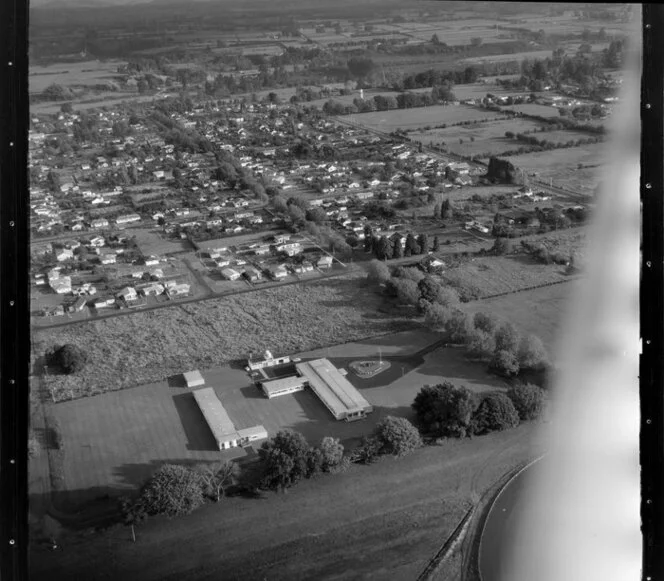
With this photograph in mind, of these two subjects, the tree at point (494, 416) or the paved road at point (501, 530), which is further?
the tree at point (494, 416)

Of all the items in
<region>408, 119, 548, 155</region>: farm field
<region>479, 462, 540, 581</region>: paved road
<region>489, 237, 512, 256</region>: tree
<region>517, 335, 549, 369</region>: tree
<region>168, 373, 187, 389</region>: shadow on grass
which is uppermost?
<region>408, 119, 548, 155</region>: farm field

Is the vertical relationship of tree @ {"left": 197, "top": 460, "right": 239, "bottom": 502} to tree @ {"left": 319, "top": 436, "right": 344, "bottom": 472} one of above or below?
below

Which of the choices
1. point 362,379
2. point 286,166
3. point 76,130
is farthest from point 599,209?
point 286,166

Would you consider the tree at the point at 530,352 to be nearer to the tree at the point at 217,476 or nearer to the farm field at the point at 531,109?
the tree at the point at 217,476

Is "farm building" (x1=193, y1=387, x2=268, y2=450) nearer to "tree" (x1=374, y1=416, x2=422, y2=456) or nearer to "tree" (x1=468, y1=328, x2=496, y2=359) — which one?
"tree" (x1=374, y1=416, x2=422, y2=456)

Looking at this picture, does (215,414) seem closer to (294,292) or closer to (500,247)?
(294,292)

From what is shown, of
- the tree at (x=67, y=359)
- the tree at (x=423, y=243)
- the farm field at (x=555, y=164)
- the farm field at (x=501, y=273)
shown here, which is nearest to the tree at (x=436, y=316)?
the farm field at (x=501, y=273)

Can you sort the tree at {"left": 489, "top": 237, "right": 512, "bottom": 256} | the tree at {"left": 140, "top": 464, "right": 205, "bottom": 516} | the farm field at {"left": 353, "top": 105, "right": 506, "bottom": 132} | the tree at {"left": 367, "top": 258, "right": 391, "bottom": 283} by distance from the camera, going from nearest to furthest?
the tree at {"left": 140, "top": 464, "right": 205, "bottom": 516} → the tree at {"left": 367, "top": 258, "right": 391, "bottom": 283} → the tree at {"left": 489, "top": 237, "right": 512, "bottom": 256} → the farm field at {"left": 353, "top": 105, "right": 506, "bottom": 132}

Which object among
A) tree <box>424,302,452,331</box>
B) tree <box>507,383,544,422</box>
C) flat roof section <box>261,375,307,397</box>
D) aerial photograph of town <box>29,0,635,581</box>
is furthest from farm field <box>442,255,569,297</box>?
flat roof section <box>261,375,307,397</box>
